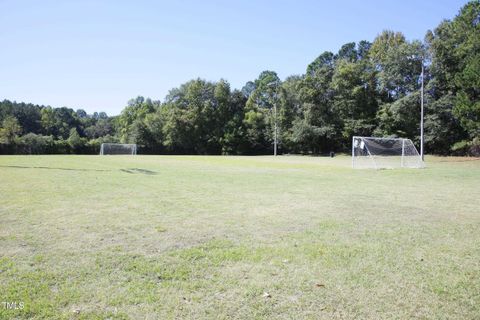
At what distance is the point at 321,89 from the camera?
53.3m

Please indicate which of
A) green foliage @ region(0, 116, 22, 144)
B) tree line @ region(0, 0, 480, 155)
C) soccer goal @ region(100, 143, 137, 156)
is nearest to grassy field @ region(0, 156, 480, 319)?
tree line @ region(0, 0, 480, 155)

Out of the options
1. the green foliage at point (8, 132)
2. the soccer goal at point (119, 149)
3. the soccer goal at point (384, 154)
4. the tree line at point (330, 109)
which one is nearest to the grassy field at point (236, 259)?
the soccer goal at point (384, 154)

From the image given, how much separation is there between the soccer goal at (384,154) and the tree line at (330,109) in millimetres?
12316

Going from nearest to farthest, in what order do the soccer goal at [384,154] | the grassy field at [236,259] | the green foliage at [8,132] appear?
the grassy field at [236,259]
the soccer goal at [384,154]
the green foliage at [8,132]

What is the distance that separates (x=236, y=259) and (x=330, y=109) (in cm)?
5135

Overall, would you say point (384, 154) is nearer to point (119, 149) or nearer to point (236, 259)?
point (236, 259)

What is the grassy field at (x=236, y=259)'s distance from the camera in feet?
10.8

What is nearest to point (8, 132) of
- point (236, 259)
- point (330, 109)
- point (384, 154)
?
point (330, 109)

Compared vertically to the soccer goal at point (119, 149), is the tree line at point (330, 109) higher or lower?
higher

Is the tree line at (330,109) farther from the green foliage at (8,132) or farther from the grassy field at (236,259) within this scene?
the grassy field at (236,259)

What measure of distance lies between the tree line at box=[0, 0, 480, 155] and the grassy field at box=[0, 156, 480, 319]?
33.4 metres

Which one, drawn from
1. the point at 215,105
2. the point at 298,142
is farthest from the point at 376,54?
the point at 215,105

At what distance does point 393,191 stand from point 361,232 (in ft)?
20.8

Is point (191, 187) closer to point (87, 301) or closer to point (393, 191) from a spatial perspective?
point (393, 191)
